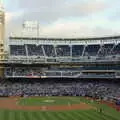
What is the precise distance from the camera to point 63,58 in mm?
102688

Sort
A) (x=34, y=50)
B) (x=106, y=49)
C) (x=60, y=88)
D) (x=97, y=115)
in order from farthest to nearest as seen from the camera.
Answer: (x=34, y=50) < (x=106, y=49) < (x=60, y=88) < (x=97, y=115)

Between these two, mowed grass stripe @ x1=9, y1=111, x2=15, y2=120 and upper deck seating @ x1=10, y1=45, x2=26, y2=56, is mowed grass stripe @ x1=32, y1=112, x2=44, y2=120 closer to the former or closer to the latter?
mowed grass stripe @ x1=9, y1=111, x2=15, y2=120

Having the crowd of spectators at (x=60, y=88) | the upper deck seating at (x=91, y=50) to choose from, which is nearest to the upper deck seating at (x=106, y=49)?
the upper deck seating at (x=91, y=50)

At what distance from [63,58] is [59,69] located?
5.95 metres

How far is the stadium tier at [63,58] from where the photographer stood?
94.4 m

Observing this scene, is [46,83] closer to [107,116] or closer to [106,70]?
[106,70]

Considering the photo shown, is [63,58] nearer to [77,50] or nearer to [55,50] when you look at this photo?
[55,50]

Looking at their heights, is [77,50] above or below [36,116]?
above

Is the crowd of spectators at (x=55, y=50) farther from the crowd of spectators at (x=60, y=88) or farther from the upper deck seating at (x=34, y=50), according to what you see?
the crowd of spectators at (x=60, y=88)

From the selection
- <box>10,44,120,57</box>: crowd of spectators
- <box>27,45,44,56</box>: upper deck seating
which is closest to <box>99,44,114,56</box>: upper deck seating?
<box>10,44,120,57</box>: crowd of spectators

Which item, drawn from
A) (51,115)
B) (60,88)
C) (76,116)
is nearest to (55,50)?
(60,88)

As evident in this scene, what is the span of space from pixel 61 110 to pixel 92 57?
4468cm

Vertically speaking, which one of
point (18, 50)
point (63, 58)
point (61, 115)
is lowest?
point (61, 115)

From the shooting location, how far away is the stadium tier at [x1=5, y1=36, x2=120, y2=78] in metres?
94.4
